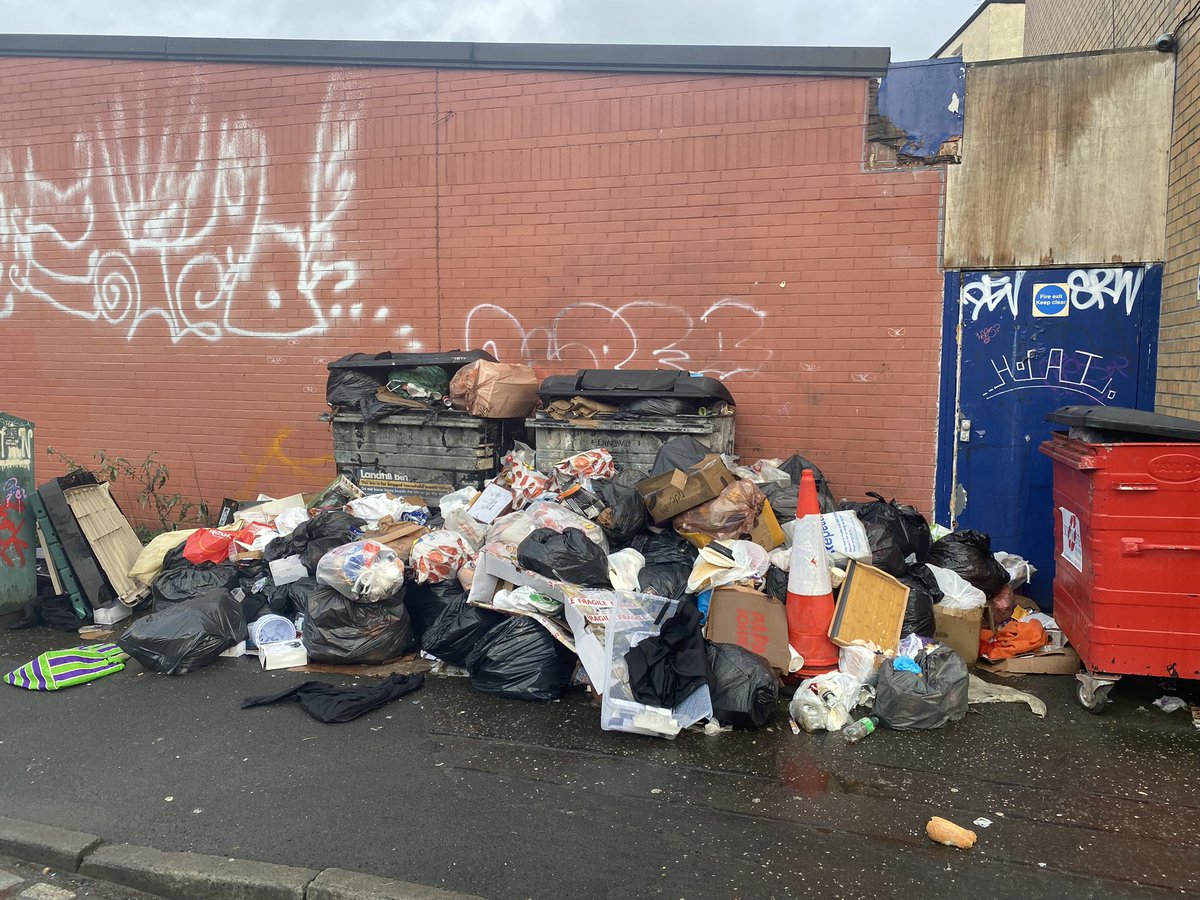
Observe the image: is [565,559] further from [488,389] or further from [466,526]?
[488,389]

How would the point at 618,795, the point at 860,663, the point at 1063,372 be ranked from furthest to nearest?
the point at 1063,372 < the point at 860,663 < the point at 618,795

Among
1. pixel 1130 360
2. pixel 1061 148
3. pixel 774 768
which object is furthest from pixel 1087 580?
pixel 1061 148

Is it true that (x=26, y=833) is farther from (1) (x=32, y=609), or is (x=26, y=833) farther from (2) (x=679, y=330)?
(2) (x=679, y=330)

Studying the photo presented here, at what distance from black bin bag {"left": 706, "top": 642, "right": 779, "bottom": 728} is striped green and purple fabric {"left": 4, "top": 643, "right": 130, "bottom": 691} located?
354 centimetres

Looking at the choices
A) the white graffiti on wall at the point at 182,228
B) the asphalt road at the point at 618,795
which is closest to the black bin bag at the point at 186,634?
the asphalt road at the point at 618,795

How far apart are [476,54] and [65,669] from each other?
5.37 m

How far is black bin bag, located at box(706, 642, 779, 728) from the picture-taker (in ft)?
12.7

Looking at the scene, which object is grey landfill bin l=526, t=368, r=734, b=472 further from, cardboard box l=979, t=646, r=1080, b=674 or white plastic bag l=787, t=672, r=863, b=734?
cardboard box l=979, t=646, r=1080, b=674

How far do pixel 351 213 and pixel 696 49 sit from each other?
3204mm

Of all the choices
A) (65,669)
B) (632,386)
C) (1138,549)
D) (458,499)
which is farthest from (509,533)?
(1138,549)

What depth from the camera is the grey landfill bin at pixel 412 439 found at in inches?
240

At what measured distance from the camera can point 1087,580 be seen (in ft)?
13.3

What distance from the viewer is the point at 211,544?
5871 mm

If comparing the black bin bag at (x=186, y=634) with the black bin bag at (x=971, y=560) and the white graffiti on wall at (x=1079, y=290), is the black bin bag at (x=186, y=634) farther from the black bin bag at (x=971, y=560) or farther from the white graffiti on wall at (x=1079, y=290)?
the white graffiti on wall at (x=1079, y=290)
